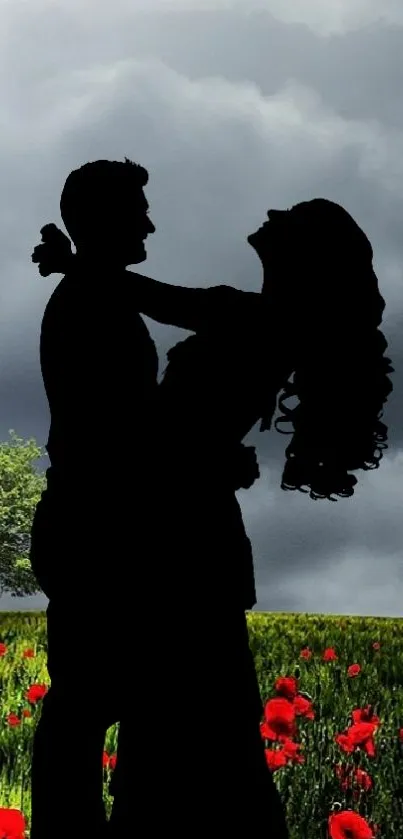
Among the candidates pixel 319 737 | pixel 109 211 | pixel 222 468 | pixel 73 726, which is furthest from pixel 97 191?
pixel 319 737

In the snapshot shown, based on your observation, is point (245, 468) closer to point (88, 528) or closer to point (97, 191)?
point (88, 528)

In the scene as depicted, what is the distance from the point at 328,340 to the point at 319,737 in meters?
4.30

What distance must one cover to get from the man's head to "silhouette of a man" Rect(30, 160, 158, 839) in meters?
0.02

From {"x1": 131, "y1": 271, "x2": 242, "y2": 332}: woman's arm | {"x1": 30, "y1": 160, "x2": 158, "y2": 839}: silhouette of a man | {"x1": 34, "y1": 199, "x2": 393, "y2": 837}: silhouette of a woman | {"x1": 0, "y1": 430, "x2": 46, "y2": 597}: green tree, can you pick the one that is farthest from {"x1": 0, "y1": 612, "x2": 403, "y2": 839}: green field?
{"x1": 0, "y1": 430, "x2": 46, "y2": 597}: green tree

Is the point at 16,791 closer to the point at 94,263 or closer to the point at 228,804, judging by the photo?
the point at 228,804

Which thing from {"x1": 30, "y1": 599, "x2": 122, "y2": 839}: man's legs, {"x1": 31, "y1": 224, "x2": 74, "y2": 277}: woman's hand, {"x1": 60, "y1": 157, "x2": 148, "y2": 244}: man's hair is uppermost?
{"x1": 60, "y1": 157, "x2": 148, "y2": 244}: man's hair

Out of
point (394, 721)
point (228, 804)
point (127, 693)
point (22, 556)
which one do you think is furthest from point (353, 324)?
point (22, 556)

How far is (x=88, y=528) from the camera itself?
2.76 m

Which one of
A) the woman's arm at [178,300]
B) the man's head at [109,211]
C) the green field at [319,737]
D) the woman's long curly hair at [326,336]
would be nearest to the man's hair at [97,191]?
the man's head at [109,211]

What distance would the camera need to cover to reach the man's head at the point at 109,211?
9.78ft

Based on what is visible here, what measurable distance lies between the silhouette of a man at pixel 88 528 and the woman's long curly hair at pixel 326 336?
0.35 meters

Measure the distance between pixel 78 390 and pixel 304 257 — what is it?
30.9 inches

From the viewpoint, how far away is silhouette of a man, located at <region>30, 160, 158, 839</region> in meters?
2.74

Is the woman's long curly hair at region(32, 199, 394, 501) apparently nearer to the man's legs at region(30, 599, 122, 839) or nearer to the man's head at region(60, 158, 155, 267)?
the man's head at region(60, 158, 155, 267)
